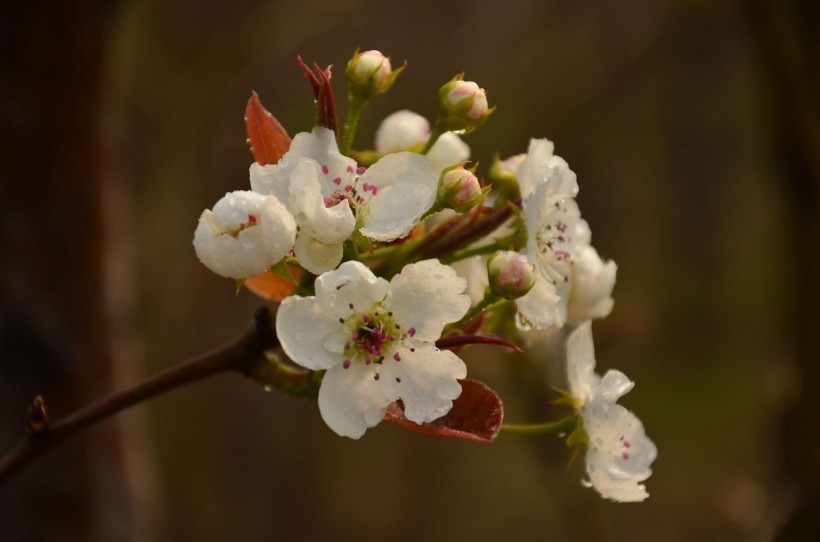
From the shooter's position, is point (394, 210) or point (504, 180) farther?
point (504, 180)

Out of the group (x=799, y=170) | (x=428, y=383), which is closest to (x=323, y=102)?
(x=428, y=383)

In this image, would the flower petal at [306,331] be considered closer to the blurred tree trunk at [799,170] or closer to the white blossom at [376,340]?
the white blossom at [376,340]

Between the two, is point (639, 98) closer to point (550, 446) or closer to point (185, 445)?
point (185, 445)

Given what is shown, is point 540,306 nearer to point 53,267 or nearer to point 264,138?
point 264,138

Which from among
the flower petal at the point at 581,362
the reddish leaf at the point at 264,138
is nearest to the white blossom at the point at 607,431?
the flower petal at the point at 581,362

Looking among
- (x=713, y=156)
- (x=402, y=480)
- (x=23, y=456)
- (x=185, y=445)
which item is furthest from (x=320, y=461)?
(x=23, y=456)

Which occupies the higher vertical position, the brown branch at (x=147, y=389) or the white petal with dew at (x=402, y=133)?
the white petal with dew at (x=402, y=133)

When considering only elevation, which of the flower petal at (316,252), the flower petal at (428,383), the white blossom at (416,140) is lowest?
the flower petal at (428,383)
